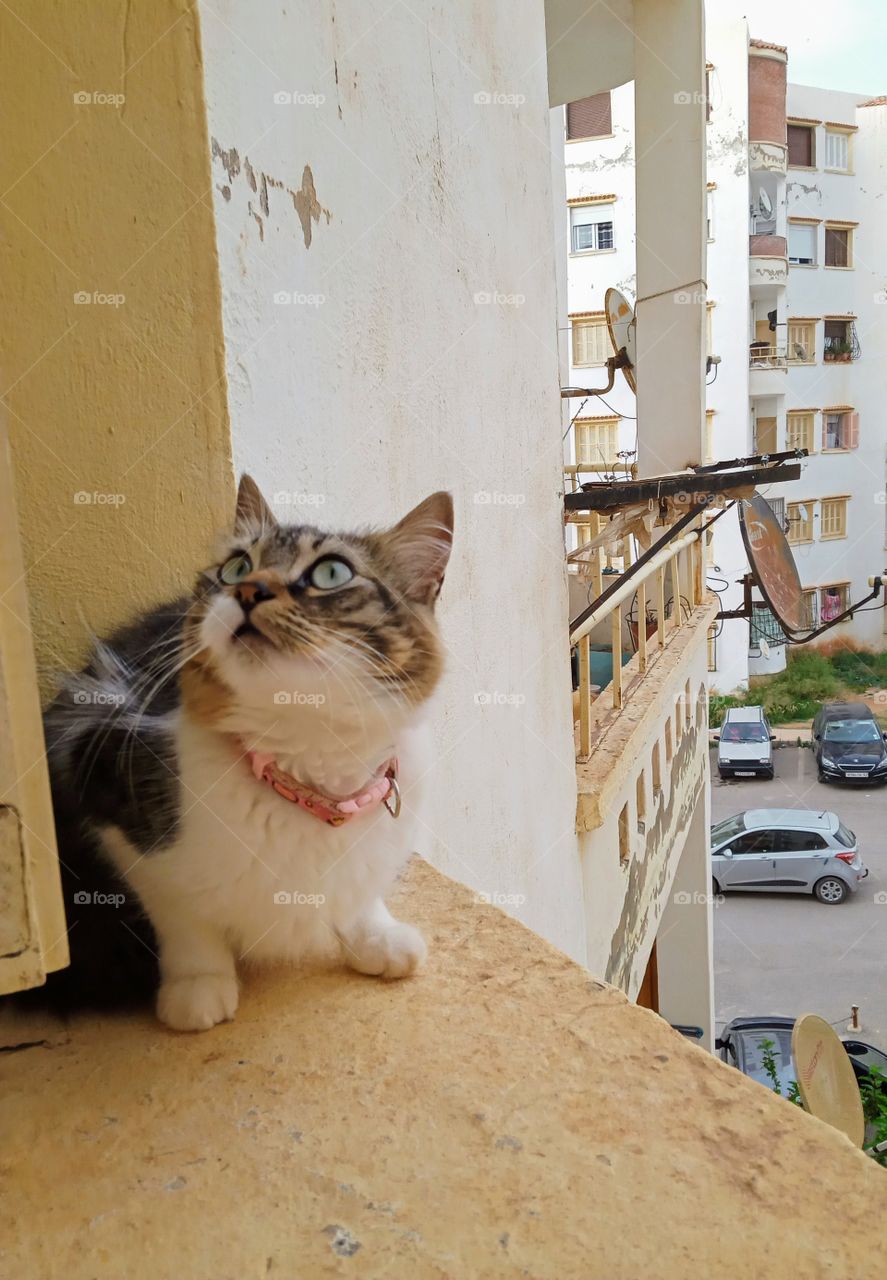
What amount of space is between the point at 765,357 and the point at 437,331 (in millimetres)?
17295

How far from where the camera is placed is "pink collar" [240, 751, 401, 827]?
107 cm

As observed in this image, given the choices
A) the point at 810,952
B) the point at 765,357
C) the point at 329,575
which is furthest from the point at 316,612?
the point at 765,357

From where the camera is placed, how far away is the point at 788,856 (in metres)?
11.7

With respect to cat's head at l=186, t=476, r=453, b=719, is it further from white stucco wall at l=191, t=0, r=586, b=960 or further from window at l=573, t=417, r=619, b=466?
window at l=573, t=417, r=619, b=466

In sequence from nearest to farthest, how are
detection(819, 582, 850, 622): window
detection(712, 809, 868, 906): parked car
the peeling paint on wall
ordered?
the peeling paint on wall
detection(712, 809, 868, 906): parked car
detection(819, 582, 850, 622): window

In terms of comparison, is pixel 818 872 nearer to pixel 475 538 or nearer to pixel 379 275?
pixel 475 538

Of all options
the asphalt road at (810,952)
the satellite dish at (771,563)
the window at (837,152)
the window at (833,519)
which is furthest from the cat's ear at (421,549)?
the window at (837,152)

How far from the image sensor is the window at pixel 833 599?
2047 cm

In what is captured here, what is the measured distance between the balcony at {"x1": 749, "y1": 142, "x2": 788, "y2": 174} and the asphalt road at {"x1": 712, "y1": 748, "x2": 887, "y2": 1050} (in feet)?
39.7

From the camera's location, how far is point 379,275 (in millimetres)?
1886

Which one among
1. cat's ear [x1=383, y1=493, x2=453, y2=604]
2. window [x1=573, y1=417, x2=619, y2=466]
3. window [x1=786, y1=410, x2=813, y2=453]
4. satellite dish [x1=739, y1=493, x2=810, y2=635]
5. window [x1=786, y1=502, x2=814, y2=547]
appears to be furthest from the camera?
window [x1=786, y1=502, x2=814, y2=547]

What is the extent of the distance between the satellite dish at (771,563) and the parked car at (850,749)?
10767 millimetres

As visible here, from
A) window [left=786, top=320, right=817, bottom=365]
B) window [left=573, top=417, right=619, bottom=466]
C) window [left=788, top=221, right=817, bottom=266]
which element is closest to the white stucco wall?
window [left=573, top=417, right=619, bottom=466]

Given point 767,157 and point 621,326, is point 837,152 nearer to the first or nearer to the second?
point 767,157
